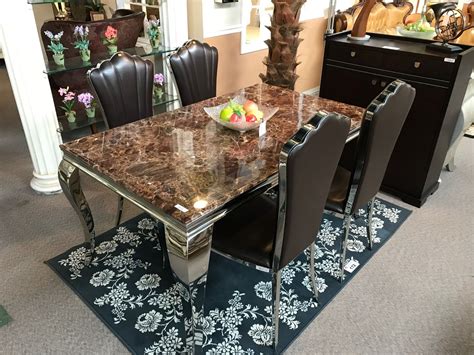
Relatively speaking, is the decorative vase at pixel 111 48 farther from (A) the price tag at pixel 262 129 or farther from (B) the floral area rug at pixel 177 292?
(A) the price tag at pixel 262 129

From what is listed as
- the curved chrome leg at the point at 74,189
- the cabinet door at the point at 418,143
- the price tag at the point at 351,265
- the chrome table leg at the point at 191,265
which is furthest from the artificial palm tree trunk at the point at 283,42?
the chrome table leg at the point at 191,265

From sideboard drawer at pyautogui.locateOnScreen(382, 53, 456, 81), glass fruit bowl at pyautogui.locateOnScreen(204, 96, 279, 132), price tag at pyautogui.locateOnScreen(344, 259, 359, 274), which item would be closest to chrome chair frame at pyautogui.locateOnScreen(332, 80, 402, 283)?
price tag at pyautogui.locateOnScreen(344, 259, 359, 274)

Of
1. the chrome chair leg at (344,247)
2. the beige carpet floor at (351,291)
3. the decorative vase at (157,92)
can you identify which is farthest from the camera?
the decorative vase at (157,92)

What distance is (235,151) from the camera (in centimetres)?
170

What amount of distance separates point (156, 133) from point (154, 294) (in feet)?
2.65

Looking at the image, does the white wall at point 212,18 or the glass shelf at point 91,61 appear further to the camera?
the white wall at point 212,18

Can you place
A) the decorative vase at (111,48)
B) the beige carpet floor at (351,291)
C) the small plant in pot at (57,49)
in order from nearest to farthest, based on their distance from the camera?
the beige carpet floor at (351,291)
the small plant in pot at (57,49)
the decorative vase at (111,48)

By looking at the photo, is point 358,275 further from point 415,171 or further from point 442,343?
point 415,171

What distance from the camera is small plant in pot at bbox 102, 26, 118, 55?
2857mm

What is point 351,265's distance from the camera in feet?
7.15

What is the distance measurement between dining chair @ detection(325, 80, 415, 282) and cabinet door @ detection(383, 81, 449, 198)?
800mm

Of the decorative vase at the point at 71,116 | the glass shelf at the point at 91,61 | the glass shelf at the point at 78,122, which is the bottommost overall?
the glass shelf at the point at 78,122

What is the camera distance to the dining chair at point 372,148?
1588 mm

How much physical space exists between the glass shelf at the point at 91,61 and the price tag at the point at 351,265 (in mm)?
2117
